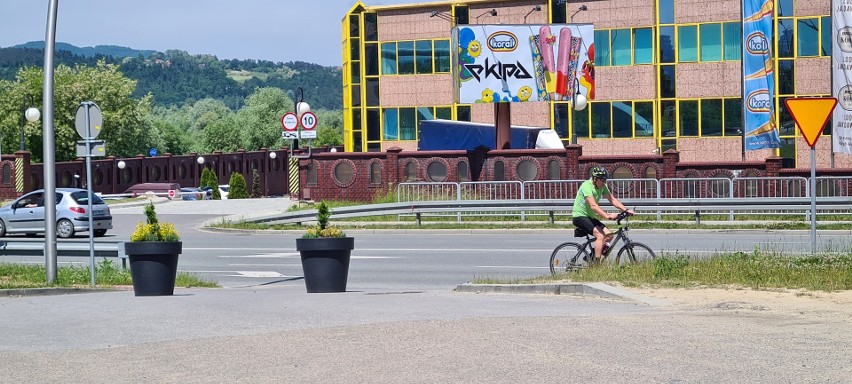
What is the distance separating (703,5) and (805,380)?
47960 millimetres

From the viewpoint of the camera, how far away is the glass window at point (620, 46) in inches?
2188

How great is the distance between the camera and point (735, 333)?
1002cm

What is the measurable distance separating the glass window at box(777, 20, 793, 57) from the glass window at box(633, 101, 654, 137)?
640 cm

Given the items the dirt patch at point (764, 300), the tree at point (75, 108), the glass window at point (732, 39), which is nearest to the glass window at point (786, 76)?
the glass window at point (732, 39)

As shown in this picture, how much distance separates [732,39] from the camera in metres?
53.7

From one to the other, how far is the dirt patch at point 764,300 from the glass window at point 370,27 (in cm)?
4720

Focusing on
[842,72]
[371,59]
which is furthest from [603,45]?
[842,72]

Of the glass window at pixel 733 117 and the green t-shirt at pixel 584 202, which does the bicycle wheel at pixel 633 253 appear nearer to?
the green t-shirt at pixel 584 202

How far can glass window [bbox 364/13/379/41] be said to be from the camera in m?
59.9

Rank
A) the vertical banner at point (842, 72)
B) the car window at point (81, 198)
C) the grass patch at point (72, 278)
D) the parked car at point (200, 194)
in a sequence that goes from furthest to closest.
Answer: the parked car at point (200, 194)
the vertical banner at point (842, 72)
the car window at point (81, 198)
the grass patch at point (72, 278)

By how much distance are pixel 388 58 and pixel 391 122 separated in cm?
337

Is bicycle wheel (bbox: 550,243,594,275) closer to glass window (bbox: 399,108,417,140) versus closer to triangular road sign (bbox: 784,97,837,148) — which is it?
triangular road sign (bbox: 784,97,837,148)

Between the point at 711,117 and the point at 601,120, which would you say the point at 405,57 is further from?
the point at 711,117

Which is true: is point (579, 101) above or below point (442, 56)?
below
